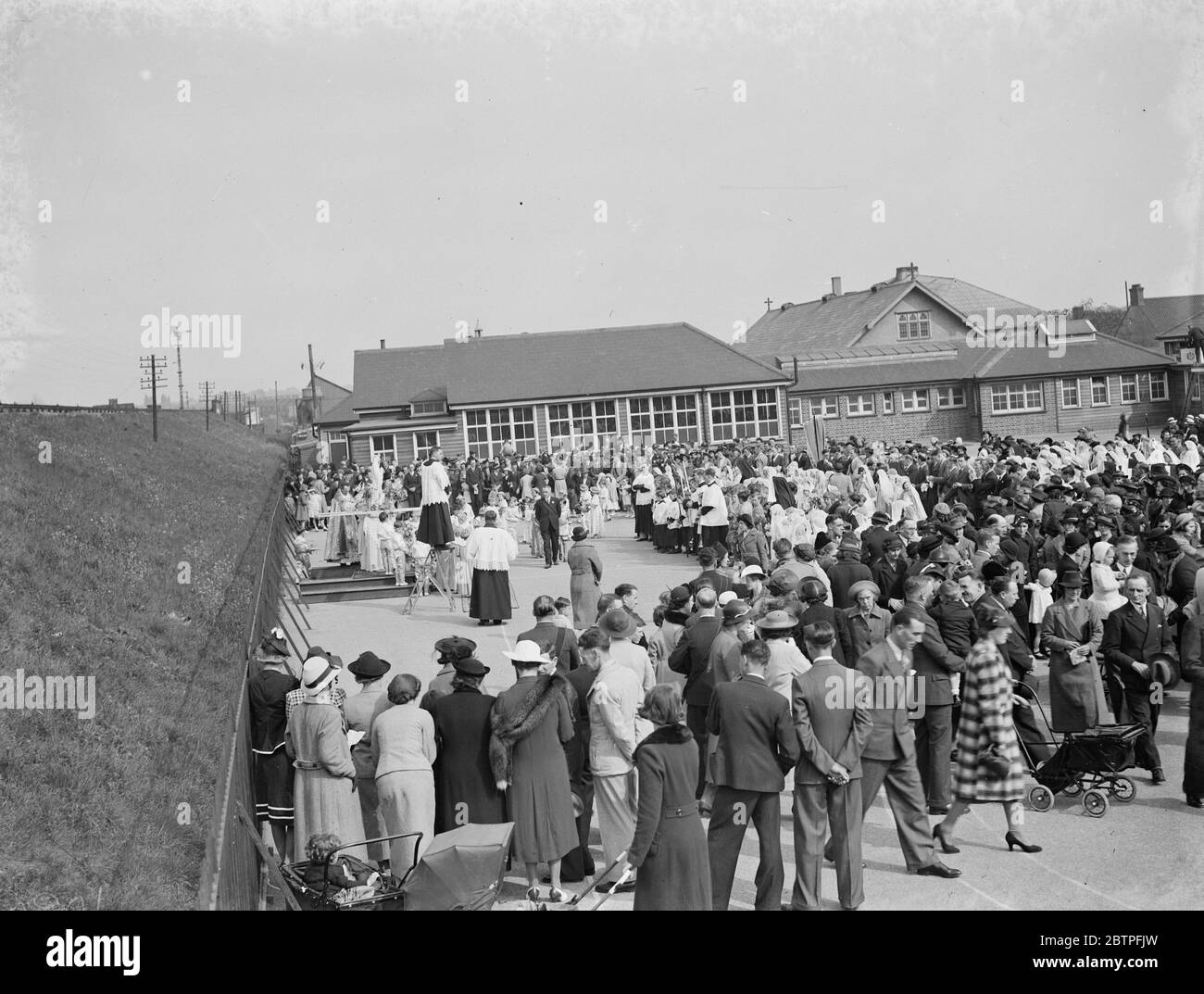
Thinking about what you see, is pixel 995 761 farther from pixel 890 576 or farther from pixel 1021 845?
pixel 890 576

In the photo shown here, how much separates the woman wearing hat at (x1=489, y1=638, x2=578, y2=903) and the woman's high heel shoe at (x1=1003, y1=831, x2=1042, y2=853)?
2.97 meters

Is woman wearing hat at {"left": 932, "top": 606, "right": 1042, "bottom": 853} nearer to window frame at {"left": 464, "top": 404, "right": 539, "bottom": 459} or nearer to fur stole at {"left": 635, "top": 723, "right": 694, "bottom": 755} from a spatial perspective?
fur stole at {"left": 635, "top": 723, "right": 694, "bottom": 755}

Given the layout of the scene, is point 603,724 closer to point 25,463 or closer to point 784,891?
point 784,891

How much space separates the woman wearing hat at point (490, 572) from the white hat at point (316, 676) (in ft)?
30.0

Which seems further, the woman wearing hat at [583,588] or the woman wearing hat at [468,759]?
the woman wearing hat at [583,588]

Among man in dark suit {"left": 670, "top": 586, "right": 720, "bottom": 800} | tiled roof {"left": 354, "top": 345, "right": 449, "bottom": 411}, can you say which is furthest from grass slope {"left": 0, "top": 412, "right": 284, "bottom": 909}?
tiled roof {"left": 354, "top": 345, "right": 449, "bottom": 411}

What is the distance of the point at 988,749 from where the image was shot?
8500mm

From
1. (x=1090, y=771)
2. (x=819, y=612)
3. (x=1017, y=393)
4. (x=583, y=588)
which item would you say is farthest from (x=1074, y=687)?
(x=1017, y=393)

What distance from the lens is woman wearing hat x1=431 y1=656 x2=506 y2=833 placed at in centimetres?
838

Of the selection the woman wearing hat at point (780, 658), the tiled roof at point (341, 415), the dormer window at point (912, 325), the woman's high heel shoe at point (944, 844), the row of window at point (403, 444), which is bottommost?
the woman's high heel shoe at point (944, 844)

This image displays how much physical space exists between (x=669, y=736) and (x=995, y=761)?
270cm

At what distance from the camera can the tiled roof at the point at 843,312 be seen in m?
58.0

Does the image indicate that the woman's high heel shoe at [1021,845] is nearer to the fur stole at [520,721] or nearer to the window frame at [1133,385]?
the fur stole at [520,721]

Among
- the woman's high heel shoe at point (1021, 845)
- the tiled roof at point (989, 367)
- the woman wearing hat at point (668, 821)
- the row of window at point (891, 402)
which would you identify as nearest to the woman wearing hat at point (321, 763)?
the woman wearing hat at point (668, 821)
